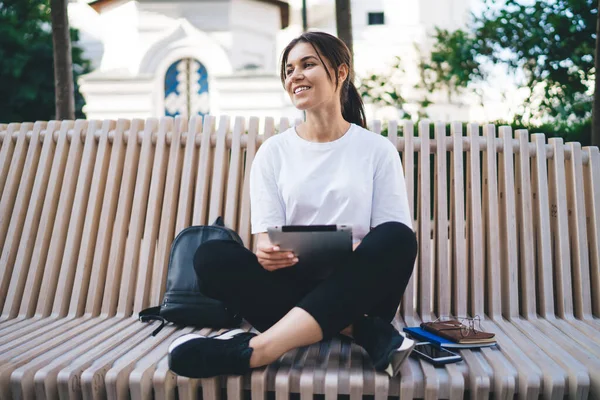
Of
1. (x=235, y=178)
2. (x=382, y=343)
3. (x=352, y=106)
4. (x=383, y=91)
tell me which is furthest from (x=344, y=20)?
(x=383, y=91)

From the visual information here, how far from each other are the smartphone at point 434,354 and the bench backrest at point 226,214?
0.63 m

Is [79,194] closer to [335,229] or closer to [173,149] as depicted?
[173,149]

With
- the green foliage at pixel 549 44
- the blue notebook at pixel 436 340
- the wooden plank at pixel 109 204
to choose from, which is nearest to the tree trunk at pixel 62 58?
the wooden plank at pixel 109 204

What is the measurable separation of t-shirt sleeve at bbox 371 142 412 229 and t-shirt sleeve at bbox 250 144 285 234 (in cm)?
46

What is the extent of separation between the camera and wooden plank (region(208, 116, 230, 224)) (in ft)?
11.0

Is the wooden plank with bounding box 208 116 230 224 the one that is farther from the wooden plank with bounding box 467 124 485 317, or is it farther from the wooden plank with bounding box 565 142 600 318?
the wooden plank with bounding box 565 142 600 318

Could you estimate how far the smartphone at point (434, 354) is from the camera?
2275mm

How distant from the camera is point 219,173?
11.1ft

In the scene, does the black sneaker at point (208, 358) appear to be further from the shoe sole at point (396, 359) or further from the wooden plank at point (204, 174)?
the wooden plank at point (204, 174)

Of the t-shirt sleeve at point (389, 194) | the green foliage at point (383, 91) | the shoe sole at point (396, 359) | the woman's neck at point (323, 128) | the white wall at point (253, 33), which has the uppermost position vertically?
the white wall at point (253, 33)

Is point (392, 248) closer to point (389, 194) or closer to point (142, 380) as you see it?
point (389, 194)

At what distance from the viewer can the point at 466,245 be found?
339 cm

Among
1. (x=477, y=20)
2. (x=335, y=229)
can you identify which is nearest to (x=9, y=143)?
(x=335, y=229)

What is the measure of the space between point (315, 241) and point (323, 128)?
750mm
